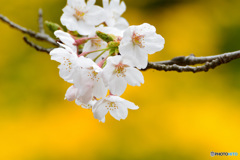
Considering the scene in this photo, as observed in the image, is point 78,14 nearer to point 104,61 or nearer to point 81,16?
point 81,16

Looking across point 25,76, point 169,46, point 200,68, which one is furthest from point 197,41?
point 200,68

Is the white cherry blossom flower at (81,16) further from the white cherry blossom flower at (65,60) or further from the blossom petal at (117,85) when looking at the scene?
the blossom petal at (117,85)

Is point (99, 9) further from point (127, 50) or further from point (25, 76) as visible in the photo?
point (25, 76)

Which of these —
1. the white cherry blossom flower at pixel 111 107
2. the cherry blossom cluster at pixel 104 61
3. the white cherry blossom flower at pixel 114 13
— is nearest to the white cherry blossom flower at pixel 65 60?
the cherry blossom cluster at pixel 104 61

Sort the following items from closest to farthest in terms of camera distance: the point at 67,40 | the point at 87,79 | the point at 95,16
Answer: the point at 87,79 < the point at 67,40 < the point at 95,16

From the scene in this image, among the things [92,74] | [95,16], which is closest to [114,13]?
[95,16]

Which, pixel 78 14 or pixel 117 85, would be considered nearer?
pixel 117 85

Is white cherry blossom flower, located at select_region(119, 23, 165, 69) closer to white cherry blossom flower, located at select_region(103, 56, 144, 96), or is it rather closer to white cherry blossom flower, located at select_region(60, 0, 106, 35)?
white cherry blossom flower, located at select_region(103, 56, 144, 96)
